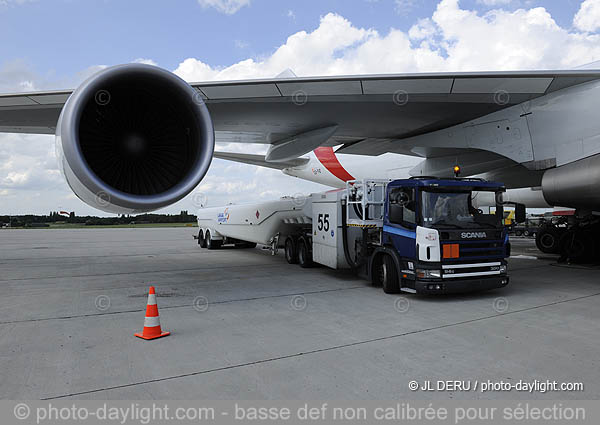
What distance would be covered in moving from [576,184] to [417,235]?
2757 mm

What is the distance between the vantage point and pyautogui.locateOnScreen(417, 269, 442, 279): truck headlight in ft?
21.8

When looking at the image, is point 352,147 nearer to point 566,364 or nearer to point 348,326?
point 348,326

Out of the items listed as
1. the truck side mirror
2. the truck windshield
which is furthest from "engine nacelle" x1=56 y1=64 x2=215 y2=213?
the truck side mirror

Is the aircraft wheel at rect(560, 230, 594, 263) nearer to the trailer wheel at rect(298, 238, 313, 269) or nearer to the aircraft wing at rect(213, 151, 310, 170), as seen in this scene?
the trailer wheel at rect(298, 238, 313, 269)

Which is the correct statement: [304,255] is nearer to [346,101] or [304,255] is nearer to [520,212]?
[346,101]

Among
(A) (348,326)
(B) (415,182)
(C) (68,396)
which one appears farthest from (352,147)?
(C) (68,396)

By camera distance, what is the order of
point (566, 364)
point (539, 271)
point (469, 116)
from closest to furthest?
1. point (566, 364)
2. point (469, 116)
3. point (539, 271)

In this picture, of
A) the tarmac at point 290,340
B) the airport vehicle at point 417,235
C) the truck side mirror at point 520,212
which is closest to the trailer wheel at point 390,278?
the airport vehicle at point 417,235

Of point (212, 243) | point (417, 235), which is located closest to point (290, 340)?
point (417, 235)

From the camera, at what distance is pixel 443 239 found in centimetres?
668

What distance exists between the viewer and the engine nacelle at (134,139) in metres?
4.82

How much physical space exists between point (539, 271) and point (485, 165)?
9.10ft

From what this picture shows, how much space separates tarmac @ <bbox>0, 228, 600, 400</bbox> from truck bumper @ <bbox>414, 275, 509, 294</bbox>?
22cm

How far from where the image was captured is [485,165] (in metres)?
10.8
